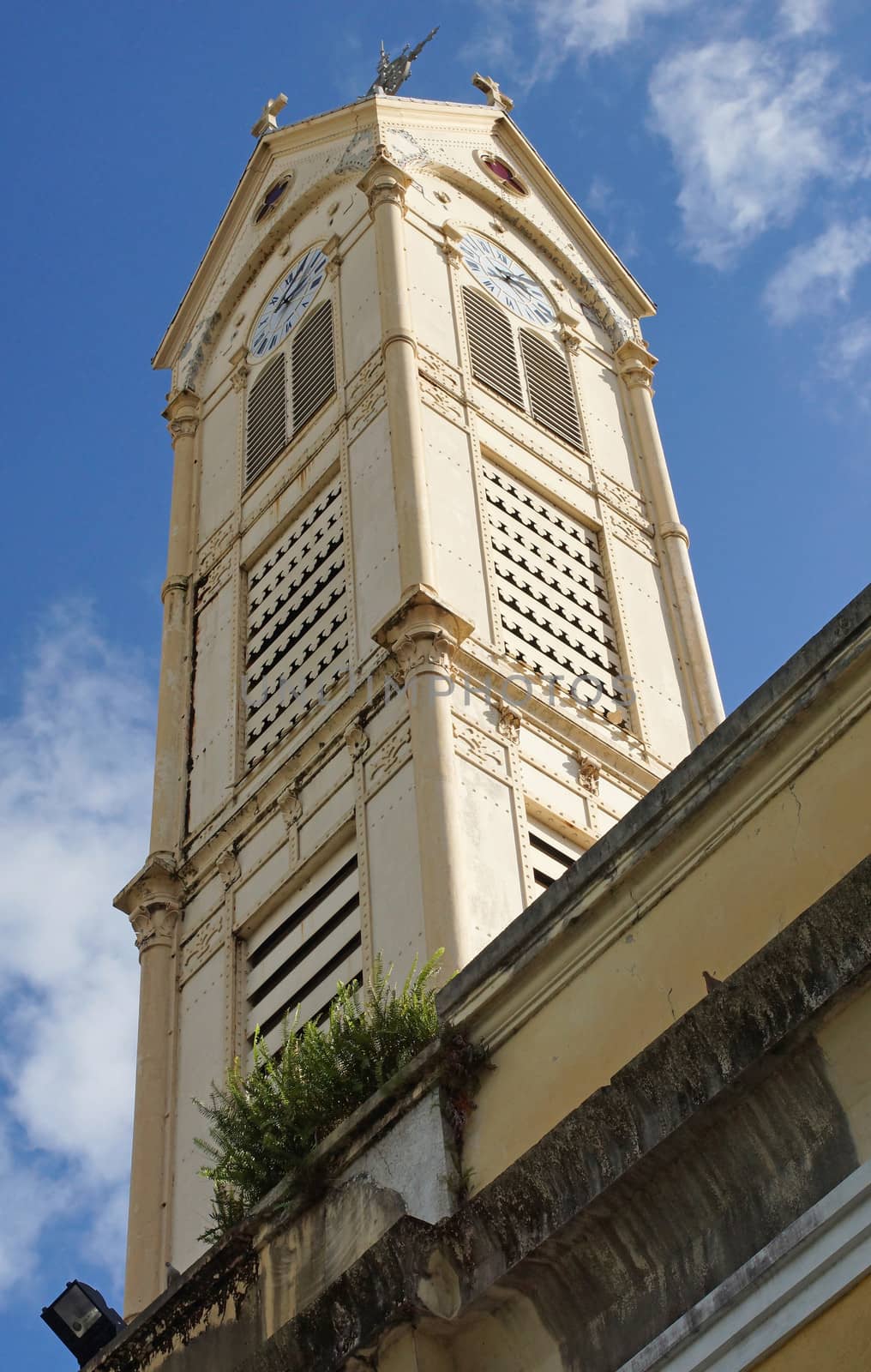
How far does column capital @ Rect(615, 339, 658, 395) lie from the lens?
28.8 metres

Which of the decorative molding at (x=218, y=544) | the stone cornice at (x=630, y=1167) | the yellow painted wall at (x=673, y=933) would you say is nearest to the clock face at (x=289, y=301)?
the decorative molding at (x=218, y=544)

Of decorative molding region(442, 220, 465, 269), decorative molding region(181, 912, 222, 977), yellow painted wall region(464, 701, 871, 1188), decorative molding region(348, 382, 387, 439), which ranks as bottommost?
yellow painted wall region(464, 701, 871, 1188)

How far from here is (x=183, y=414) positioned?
2908cm

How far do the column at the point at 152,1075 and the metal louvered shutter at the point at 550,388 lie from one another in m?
7.71

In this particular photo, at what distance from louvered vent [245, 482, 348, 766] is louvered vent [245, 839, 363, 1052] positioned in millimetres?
2364

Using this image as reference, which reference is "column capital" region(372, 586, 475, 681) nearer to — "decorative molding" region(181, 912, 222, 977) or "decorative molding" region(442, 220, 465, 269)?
"decorative molding" region(181, 912, 222, 977)

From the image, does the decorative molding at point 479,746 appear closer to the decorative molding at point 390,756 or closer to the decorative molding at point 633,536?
the decorative molding at point 390,756

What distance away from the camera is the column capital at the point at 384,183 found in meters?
26.7

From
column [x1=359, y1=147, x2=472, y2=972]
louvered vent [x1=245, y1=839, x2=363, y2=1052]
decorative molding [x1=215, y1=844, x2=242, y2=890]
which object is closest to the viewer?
column [x1=359, y1=147, x2=472, y2=972]

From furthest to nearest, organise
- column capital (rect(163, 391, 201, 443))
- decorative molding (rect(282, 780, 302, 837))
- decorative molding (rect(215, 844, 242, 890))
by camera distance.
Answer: column capital (rect(163, 391, 201, 443)) < decorative molding (rect(215, 844, 242, 890)) < decorative molding (rect(282, 780, 302, 837))

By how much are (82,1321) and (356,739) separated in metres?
9.30

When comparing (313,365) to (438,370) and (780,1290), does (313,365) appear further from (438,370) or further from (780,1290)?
(780,1290)

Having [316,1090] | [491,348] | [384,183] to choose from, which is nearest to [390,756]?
[491,348]

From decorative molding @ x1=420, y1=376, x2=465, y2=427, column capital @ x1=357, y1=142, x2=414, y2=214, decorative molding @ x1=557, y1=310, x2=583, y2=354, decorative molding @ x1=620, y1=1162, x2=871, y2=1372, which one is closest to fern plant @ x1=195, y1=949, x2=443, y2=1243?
decorative molding @ x1=620, y1=1162, x2=871, y2=1372
